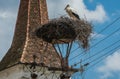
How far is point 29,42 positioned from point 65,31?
12513mm

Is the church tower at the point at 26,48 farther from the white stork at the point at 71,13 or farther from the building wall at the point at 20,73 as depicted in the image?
the white stork at the point at 71,13

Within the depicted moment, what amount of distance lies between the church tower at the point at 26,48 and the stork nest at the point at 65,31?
773 cm

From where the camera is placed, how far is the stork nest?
67.0ft

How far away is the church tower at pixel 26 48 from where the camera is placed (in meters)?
31.0

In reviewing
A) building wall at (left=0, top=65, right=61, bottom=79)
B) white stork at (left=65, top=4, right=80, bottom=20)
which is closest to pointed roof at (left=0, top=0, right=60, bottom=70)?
building wall at (left=0, top=65, right=61, bottom=79)

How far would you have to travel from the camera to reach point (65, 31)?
20.7 metres

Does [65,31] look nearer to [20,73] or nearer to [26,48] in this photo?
[20,73]

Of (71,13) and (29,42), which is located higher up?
(29,42)

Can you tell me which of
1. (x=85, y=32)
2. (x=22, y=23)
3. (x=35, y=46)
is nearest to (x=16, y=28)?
(x=22, y=23)

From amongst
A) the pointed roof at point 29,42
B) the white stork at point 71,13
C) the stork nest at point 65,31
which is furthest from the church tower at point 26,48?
the stork nest at point 65,31

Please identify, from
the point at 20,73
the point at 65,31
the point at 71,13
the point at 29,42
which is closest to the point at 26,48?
the point at 29,42

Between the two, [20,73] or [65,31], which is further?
[20,73]

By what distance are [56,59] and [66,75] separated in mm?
13724

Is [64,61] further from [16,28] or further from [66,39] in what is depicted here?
[16,28]
